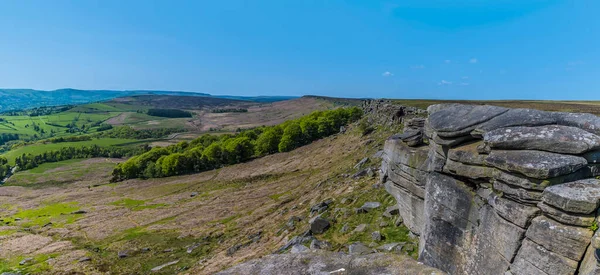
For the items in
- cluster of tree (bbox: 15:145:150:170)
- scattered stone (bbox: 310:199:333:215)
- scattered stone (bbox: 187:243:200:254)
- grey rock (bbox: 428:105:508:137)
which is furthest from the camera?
cluster of tree (bbox: 15:145:150:170)

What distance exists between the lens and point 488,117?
53.8 ft

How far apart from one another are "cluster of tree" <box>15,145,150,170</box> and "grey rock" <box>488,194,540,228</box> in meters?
182

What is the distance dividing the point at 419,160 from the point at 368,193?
39.4ft

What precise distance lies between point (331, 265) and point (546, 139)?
10.5m

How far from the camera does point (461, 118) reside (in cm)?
1755

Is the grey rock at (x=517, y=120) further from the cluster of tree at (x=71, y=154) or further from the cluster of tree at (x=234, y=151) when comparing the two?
the cluster of tree at (x=71, y=154)

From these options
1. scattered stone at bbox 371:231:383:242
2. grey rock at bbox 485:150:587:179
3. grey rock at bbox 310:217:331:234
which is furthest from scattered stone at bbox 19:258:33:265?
grey rock at bbox 485:150:587:179

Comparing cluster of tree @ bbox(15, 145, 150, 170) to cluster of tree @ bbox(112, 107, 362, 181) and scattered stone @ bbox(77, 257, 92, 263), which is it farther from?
scattered stone @ bbox(77, 257, 92, 263)

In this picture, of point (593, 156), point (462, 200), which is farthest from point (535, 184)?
point (462, 200)

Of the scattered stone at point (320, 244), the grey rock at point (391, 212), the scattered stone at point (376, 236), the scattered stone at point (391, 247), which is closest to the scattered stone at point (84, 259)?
the scattered stone at point (320, 244)

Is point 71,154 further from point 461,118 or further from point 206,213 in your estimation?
point 461,118

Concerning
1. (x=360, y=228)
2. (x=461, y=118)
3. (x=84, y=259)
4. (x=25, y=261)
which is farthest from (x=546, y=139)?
(x=25, y=261)

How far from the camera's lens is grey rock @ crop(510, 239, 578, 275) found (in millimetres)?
11609

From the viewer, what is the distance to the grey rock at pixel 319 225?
29.3m
